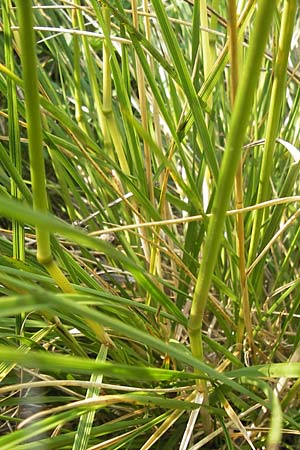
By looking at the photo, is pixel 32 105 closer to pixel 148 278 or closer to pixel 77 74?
pixel 148 278

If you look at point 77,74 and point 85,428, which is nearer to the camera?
point 85,428

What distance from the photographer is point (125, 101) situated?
21.5 inches

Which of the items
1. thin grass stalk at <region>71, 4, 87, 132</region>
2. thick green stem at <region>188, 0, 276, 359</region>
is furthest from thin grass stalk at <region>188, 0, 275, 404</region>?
thin grass stalk at <region>71, 4, 87, 132</region>

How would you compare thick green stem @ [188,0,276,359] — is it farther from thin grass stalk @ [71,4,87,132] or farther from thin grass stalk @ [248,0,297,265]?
thin grass stalk @ [71,4,87,132]

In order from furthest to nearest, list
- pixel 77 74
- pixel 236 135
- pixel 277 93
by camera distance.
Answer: pixel 77 74 < pixel 277 93 < pixel 236 135

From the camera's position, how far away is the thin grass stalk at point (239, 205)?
390mm

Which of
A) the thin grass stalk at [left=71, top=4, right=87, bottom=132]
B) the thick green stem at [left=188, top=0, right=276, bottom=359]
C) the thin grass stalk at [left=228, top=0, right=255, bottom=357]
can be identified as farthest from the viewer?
the thin grass stalk at [left=71, top=4, right=87, bottom=132]

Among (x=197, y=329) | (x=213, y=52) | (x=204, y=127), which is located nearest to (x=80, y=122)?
(x=213, y=52)

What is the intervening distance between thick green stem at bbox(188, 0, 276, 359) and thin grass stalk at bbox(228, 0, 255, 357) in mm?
76

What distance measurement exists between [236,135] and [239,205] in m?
0.20

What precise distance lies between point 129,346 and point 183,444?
155mm

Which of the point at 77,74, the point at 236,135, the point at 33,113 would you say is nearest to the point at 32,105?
the point at 33,113

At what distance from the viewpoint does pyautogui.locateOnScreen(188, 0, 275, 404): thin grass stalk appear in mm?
264

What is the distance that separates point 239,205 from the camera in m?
0.50
